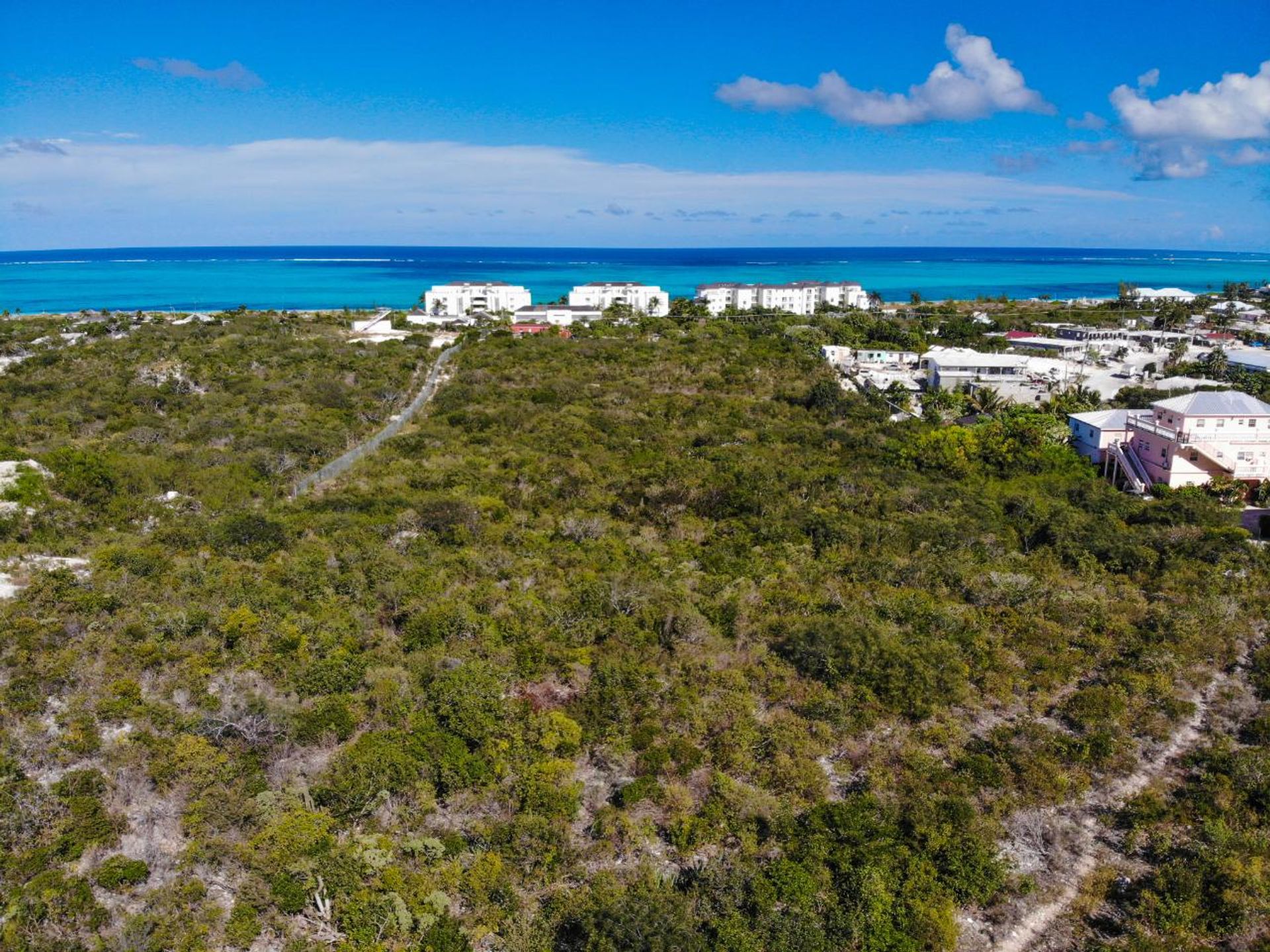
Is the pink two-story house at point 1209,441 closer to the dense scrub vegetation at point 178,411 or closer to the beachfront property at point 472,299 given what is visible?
the dense scrub vegetation at point 178,411

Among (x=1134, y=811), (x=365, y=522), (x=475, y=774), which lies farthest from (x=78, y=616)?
(x=1134, y=811)

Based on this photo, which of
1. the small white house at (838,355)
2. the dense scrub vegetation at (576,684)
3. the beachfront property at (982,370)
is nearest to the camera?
the dense scrub vegetation at (576,684)

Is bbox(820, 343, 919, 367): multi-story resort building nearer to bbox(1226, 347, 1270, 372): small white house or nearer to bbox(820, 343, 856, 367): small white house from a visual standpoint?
bbox(820, 343, 856, 367): small white house

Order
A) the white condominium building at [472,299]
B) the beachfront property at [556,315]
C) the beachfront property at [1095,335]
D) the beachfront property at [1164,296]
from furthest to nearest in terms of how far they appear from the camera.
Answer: the beachfront property at [1164,296] < the white condominium building at [472,299] < the beachfront property at [556,315] < the beachfront property at [1095,335]

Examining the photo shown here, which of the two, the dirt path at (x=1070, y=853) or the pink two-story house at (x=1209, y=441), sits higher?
the pink two-story house at (x=1209, y=441)

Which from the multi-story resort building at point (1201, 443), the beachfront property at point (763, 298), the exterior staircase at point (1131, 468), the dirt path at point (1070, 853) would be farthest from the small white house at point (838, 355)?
the dirt path at point (1070, 853)

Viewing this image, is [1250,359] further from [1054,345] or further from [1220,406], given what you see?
[1220,406]

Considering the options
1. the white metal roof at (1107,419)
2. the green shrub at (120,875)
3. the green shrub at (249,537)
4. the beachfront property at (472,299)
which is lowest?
the green shrub at (120,875)

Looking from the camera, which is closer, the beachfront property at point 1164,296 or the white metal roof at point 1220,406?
the white metal roof at point 1220,406
